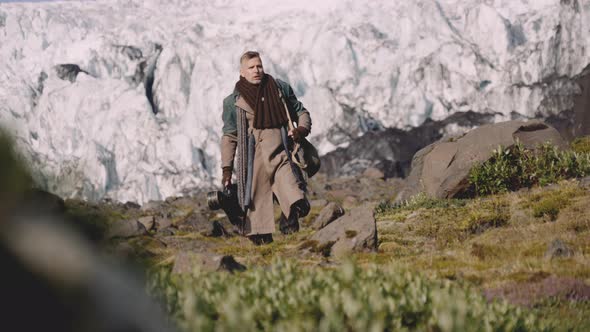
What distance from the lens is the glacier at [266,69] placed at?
78.0 meters

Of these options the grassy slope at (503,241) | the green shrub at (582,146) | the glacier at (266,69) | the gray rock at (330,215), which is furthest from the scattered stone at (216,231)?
the glacier at (266,69)

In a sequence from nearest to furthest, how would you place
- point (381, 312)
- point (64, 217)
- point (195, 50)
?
1. point (64, 217)
2. point (381, 312)
3. point (195, 50)

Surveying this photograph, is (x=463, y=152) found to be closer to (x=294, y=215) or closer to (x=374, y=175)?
(x=294, y=215)

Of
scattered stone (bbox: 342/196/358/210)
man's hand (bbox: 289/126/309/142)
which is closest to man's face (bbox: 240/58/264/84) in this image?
man's hand (bbox: 289/126/309/142)

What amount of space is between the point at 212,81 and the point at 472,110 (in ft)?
106

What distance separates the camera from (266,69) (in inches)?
3268

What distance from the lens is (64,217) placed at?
2100 millimetres

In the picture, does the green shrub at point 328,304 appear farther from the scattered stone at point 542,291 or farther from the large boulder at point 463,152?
the large boulder at point 463,152

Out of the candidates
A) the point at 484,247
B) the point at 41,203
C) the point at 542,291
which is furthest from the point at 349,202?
the point at 41,203

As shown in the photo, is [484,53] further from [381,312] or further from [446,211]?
[381,312]

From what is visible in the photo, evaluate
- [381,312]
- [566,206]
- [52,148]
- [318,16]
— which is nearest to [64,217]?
[381,312]

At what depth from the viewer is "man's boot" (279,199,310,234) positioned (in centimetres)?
1104

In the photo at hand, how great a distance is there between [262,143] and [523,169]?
8490mm

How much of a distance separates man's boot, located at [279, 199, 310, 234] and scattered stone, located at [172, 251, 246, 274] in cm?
515
